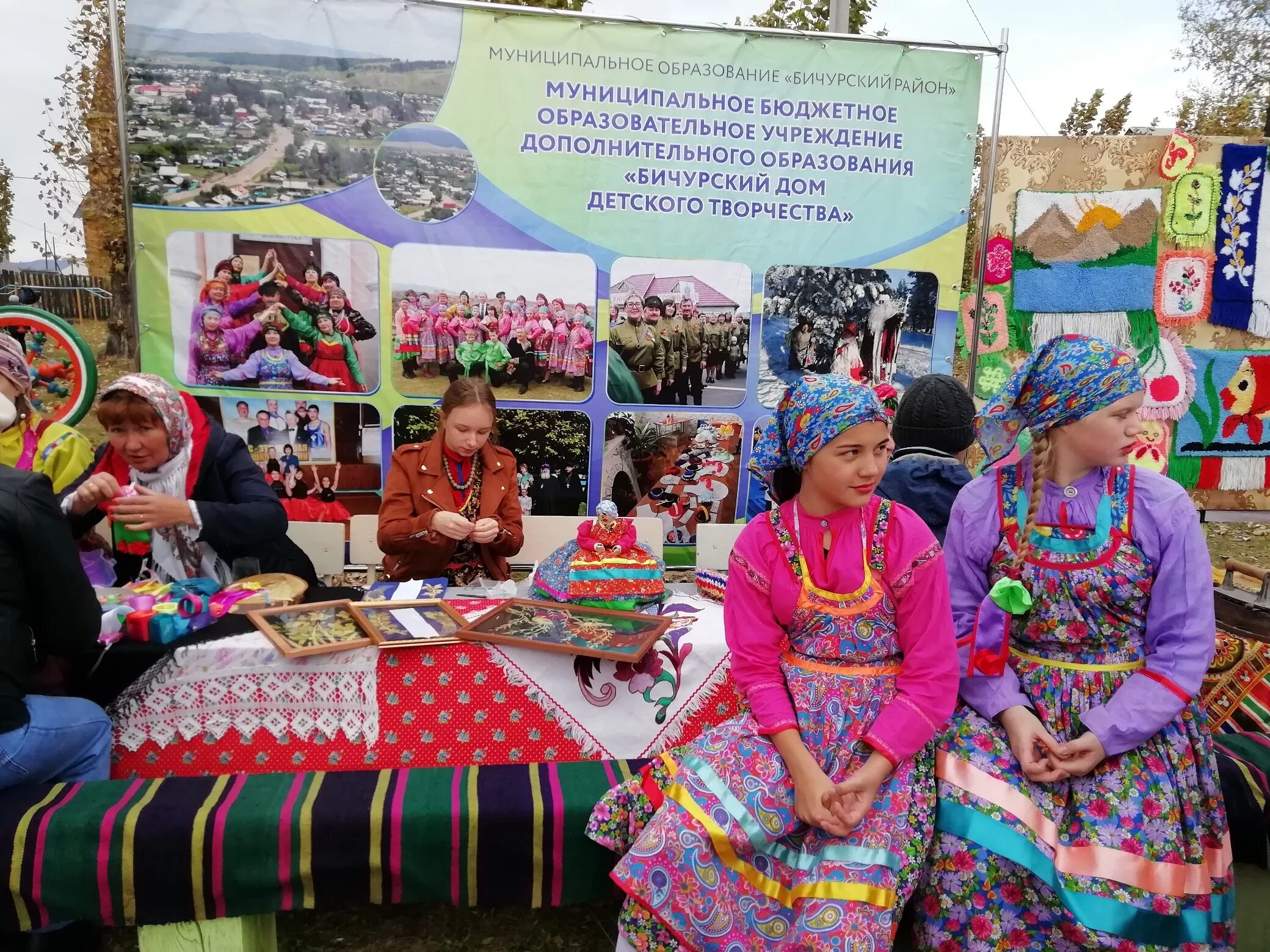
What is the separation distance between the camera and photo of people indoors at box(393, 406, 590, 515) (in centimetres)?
402

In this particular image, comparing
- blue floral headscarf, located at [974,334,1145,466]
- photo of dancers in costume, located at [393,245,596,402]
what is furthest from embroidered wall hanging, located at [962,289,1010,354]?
blue floral headscarf, located at [974,334,1145,466]

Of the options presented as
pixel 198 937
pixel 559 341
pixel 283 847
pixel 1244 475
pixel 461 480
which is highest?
pixel 559 341

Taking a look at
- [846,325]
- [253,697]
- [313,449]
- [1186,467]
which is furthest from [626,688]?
[1186,467]

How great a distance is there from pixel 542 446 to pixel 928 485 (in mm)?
2226

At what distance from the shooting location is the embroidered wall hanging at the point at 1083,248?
4355 millimetres

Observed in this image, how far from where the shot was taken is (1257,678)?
2436 mm

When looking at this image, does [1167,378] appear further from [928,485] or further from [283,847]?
[283,847]

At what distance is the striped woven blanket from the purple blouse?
1.08 meters

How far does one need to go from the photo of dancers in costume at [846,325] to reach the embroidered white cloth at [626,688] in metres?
2.34

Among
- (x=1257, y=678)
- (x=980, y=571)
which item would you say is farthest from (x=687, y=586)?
(x=1257, y=678)

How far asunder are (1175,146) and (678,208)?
2958 mm

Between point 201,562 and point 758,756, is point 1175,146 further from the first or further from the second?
point 201,562

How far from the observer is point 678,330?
4.09 metres

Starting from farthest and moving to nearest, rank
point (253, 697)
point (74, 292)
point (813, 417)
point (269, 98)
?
point (74, 292), point (269, 98), point (253, 697), point (813, 417)
